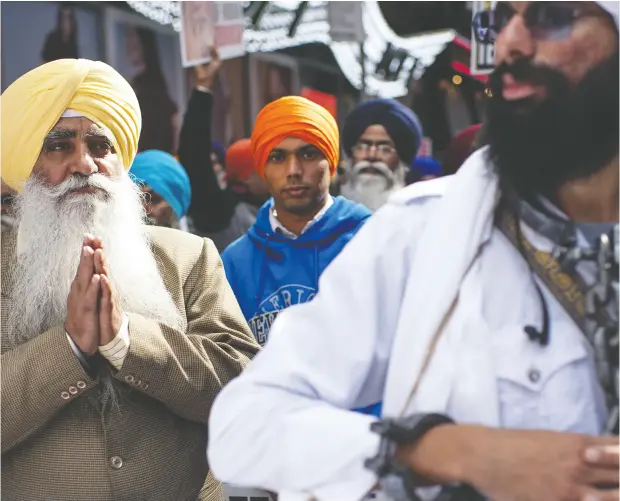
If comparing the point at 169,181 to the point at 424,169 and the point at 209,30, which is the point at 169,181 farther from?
the point at 424,169

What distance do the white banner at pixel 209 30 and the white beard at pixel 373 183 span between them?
1.06 m

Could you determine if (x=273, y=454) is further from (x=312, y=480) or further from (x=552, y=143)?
(x=552, y=143)

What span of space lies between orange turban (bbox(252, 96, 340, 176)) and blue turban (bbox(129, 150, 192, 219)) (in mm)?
1055

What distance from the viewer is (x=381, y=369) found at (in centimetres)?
166

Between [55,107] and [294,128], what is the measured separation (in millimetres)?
1600

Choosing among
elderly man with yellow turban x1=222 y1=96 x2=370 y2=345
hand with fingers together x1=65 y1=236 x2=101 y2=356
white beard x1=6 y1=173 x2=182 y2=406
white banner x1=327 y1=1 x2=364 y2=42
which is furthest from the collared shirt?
white banner x1=327 y1=1 x2=364 y2=42

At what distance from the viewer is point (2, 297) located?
9.37 ft

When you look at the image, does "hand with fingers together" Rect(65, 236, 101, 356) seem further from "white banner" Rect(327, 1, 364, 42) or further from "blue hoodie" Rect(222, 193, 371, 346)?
"white banner" Rect(327, 1, 364, 42)

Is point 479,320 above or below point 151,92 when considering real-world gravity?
above

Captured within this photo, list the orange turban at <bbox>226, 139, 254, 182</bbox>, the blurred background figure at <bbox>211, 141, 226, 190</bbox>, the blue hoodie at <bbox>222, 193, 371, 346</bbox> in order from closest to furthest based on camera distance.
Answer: the blue hoodie at <bbox>222, 193, 371, 346</bbox>, the orange turban at <bbox>226, 139, 254, 182</bbox>, the blurred background figure at <bbox>211, 141, 226, 190</bbox>

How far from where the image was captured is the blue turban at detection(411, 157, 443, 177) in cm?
733

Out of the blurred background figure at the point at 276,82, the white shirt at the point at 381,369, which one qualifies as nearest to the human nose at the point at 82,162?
the white shirt at the point at 381,369

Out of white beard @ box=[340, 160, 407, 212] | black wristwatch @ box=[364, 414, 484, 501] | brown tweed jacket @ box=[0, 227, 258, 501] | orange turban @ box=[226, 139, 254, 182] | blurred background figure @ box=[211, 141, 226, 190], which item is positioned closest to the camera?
black wristwatch @ box=[364, 414, 484, 501]

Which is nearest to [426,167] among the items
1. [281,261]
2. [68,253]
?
[281,261]
